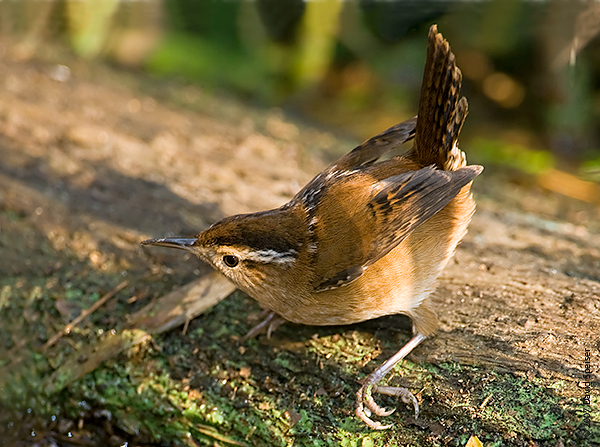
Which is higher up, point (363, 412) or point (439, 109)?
point (439, 109)

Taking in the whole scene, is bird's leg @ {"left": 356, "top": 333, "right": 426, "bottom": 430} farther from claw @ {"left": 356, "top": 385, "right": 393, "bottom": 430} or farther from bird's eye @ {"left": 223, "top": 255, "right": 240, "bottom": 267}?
bird's eye @ {"left": 223, "top": 255, "right": 240, "bottom": 267}

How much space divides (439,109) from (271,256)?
1.30m

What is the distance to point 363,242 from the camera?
3.33 meters

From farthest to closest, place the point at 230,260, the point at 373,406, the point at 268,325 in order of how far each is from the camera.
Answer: the point at 268,325
the point at 230,260
the point at 373,406

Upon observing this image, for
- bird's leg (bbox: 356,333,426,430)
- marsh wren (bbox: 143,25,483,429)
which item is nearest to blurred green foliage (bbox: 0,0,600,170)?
marsh wren (bbox: 143,25,483,429)

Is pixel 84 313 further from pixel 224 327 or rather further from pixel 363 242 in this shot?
pixel 363 242

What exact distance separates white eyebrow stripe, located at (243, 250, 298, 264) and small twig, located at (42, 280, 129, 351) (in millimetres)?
1267

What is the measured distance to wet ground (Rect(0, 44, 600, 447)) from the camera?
3211mm

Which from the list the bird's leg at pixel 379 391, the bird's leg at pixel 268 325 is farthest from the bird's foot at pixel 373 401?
the bird's leg at pixel 268 325

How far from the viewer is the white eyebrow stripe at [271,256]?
3.37 m

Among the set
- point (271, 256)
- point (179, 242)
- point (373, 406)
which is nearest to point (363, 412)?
point (373, 406)

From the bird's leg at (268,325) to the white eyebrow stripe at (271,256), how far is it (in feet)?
1.84

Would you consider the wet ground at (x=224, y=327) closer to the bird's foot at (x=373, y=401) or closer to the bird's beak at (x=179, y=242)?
the bird's foot at (x=373, y=401)

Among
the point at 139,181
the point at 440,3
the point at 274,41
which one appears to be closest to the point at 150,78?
the point at 274,41
